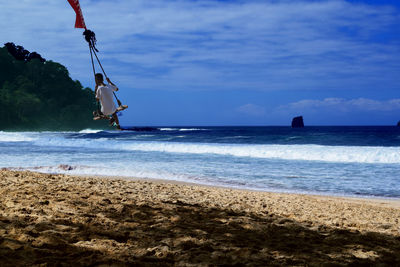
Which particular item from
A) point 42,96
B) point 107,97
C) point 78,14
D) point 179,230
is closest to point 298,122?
point 42,96

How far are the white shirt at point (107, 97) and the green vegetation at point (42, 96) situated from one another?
76306 mm

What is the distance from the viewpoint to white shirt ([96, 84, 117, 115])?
866 cm

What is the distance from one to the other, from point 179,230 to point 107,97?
4.31 metres

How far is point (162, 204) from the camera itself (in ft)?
23.7

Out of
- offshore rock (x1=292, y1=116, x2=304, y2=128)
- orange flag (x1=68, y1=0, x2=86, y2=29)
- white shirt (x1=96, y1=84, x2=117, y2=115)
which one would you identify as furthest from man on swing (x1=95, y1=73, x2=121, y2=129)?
offshore rock (x1=292, y1=116, x2=304, y2=128)

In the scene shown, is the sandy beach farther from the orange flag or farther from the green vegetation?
the green vegetation

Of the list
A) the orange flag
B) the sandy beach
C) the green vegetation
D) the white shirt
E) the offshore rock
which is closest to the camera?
the sandy beach

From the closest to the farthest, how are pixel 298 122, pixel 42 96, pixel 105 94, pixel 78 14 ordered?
pixel 78 14, pixel 105 94, pixel 42 96, pixel 298 122

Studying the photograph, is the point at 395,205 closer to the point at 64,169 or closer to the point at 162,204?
the point at 162,204

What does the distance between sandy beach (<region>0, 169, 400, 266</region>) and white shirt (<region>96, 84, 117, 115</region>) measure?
74.3 inches

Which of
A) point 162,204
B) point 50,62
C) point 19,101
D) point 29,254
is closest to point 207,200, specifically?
point 162,204

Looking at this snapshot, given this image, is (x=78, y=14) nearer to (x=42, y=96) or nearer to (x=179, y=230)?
(x=179, y=230)

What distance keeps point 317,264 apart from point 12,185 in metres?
6.33

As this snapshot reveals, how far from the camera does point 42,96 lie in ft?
285
